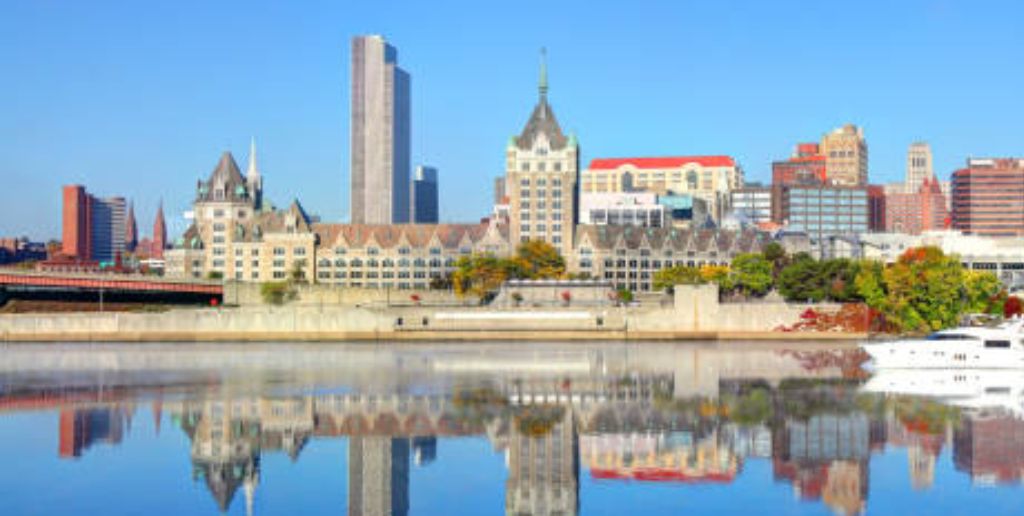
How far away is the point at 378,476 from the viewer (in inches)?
2212

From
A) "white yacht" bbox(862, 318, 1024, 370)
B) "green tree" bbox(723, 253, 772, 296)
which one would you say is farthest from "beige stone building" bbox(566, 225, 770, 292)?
"white yacht" bbox(862, 318, 1024, 370)

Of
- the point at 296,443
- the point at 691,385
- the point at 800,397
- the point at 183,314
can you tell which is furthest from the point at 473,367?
the point at 183,314

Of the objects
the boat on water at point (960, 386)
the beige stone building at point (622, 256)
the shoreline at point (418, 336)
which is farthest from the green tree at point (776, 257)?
the boat on water at point (960, 386)

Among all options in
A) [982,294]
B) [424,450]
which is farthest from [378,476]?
[982,294]

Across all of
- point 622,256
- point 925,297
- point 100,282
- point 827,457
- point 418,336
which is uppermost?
point 622,256

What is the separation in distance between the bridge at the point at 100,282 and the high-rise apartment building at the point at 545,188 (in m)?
47.7

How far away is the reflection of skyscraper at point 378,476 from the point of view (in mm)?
50781

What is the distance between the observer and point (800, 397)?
3167 inches

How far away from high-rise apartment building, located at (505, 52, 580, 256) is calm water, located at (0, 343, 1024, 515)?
300ft

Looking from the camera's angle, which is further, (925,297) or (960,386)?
(925,297)

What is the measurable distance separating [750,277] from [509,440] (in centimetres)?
10797

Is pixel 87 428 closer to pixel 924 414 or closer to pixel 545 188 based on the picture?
pixel 924 414

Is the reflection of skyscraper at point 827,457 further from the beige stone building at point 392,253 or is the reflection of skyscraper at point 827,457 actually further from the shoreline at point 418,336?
the beige stone building at point 392,253

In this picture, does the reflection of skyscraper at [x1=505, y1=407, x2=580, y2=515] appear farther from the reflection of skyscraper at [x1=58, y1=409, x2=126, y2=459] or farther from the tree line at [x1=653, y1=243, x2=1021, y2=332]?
the tree line at [x1=653, y1=243, x2=1021, y2=332]
